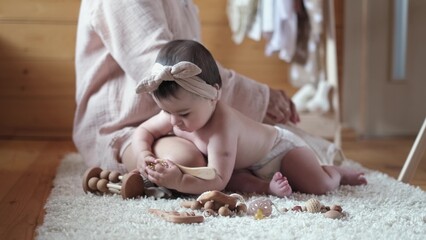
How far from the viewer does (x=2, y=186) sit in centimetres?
140

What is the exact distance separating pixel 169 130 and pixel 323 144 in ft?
1.46

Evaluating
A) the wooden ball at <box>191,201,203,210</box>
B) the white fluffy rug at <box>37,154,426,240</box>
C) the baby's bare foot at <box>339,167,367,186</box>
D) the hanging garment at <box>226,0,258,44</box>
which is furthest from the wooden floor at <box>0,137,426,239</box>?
the hanging garment at <box>226,0,258,44</box>

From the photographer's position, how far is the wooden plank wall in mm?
2482

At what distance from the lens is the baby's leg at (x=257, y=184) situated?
4.06ft

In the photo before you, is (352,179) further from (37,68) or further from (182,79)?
(37,68)

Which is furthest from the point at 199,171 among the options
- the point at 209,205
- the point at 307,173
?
the point at 307,173

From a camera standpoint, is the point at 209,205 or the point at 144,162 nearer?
the point at 209,205

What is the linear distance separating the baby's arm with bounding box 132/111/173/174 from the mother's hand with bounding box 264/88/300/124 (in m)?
0.27

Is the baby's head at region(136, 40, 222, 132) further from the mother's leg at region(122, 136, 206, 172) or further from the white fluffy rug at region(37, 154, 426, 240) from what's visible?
the white fluffy rug at region(37, 154, 426, 240)

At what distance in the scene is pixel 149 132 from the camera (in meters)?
1.36

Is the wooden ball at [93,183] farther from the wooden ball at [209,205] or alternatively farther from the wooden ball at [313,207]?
the wooden ball at [313,207]

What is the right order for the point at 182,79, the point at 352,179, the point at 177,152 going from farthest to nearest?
1. the point at 352,179
2. the point at 177,152
3. the point at 182,79

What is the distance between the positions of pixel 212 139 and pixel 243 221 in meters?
→ 0.25

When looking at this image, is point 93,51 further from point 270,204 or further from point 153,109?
point 270,204
